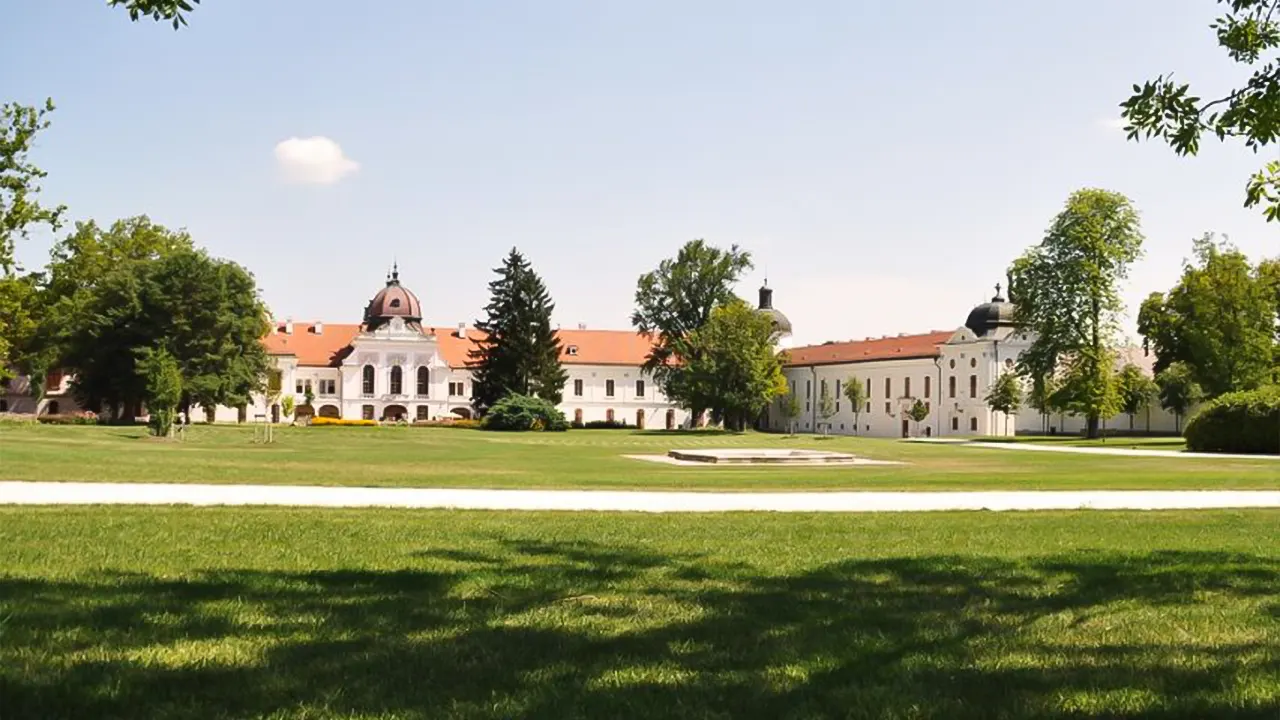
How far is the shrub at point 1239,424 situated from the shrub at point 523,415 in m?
40.1

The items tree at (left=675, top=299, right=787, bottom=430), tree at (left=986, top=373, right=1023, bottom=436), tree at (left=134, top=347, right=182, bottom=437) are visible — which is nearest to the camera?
tree at (left=134, top=347, right=182, bottom=437)

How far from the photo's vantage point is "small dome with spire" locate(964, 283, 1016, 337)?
8994 cm

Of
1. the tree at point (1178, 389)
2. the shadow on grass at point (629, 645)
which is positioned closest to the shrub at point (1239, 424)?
the tree at point (1178, 389)

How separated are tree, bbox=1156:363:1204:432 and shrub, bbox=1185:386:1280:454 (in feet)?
90.5

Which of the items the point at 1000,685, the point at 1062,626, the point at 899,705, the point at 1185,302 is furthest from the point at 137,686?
the point at 1185,302

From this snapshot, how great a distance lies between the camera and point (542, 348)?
7938 centimetres

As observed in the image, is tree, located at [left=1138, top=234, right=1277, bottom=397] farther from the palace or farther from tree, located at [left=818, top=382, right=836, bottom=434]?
tree, located at [left=818, top=382, right=836, bottom=434]

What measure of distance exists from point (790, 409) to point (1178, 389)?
3441cm

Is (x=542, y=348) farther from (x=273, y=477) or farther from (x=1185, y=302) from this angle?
(x=273, y=477)

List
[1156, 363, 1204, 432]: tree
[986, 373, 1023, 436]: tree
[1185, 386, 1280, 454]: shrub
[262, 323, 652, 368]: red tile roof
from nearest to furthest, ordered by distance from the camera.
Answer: [1185, 386, 1280, 454]: shrub
[1156, 363, 1204, 432]: tree
[986, 373, 1023, 436]: tree
[262, 323, 652, 368]: red tile roof

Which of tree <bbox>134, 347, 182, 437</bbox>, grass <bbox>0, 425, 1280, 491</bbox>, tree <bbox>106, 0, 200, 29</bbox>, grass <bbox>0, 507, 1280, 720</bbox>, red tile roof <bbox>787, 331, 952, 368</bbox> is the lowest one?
grass <bbox>0, 425, 1280, 491</bbox>

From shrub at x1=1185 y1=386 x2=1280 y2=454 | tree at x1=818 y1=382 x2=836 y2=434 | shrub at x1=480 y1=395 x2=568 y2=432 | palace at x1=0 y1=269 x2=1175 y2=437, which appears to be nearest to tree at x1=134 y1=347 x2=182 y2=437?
shrub at x1=480 y1=395 x2=568 y2=432

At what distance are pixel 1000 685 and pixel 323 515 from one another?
A: 926 cm

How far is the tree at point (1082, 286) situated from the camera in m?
60.3
